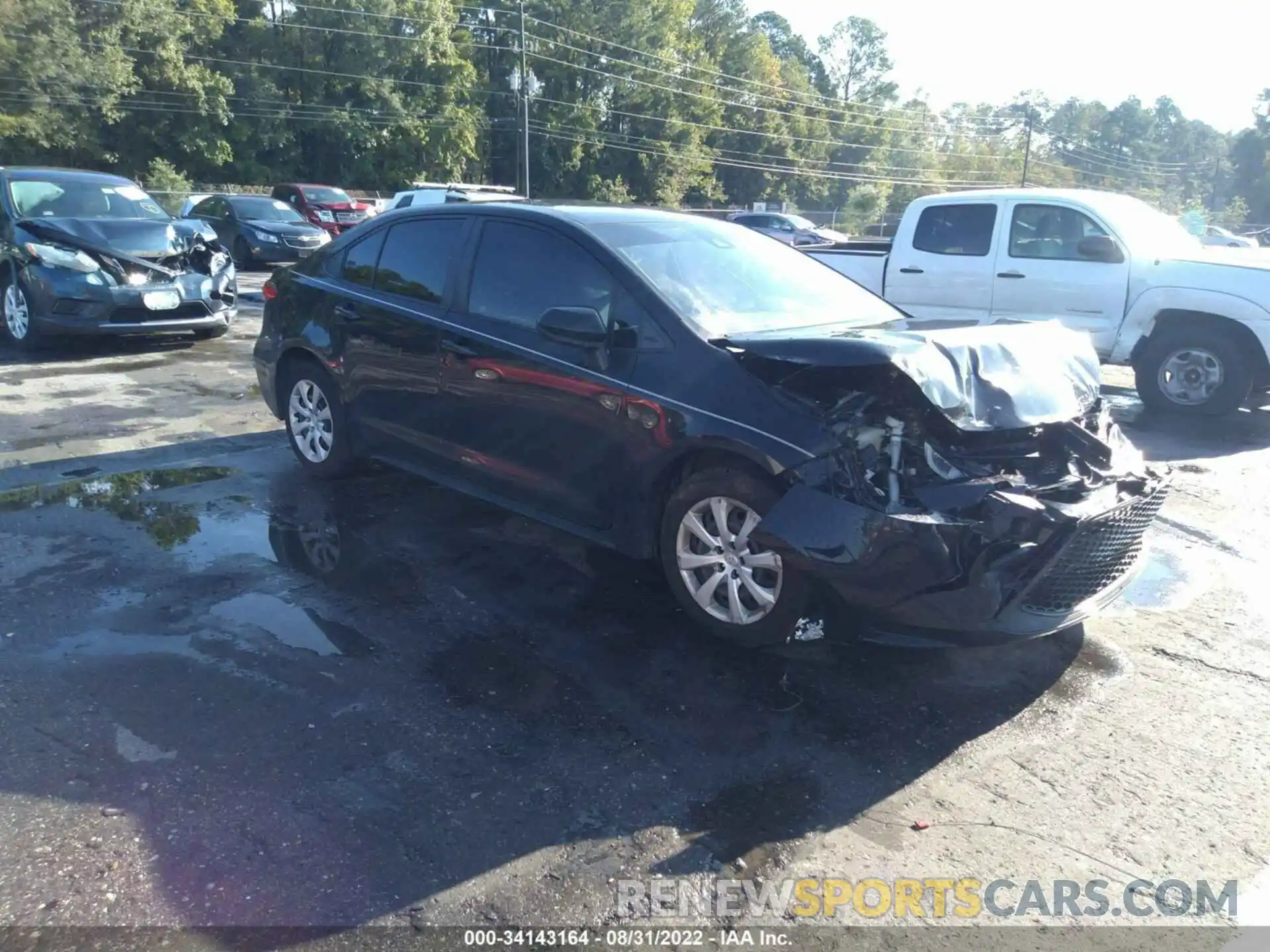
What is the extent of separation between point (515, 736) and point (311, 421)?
345 cm

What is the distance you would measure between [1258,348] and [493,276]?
21.8 ft

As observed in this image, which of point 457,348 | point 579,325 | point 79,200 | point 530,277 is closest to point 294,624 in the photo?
point 457,348

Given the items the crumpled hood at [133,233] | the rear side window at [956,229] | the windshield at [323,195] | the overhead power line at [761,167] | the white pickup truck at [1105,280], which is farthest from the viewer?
the overhead power line at [761,167]

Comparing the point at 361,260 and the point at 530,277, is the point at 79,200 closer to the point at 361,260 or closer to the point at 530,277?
the point at 361,260

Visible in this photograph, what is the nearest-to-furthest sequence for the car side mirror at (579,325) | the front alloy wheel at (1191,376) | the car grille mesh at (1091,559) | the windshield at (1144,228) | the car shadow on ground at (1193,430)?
the car grille mesh at (1091,559), the car side mirror at (579,325), the car shadow on ground at (1193,430), the front alloy wheel at (1191,376), the windshield at (1144,228)

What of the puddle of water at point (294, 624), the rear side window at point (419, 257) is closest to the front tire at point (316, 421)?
the rear side window at point (419, 257)

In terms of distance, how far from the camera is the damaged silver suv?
32.3ft

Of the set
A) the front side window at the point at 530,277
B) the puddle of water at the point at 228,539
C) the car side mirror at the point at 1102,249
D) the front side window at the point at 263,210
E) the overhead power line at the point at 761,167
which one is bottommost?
the puddle of water at the point at 228,539

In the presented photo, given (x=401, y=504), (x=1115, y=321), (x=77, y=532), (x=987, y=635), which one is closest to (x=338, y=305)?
(x=401, y=504)

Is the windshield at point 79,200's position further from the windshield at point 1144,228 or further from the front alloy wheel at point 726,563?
the windshield at point 1144,228

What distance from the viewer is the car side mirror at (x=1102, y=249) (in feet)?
29.2

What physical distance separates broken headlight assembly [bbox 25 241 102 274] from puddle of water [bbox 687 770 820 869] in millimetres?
9240

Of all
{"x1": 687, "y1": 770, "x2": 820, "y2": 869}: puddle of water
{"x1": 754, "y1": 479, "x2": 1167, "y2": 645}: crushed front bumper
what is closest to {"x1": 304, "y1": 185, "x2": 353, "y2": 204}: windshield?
{"x1": 754, "y1": 479, "x2": 1167, "y2": 645}: crushed front bumper

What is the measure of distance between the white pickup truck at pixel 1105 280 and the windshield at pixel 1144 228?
1cm
